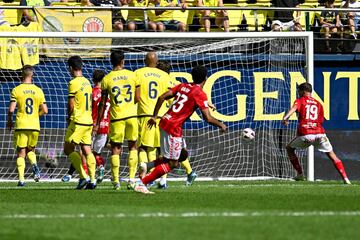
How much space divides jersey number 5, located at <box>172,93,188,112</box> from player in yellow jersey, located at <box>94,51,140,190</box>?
1620 mm

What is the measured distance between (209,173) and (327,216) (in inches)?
448

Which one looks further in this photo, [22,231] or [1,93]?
[1,93]

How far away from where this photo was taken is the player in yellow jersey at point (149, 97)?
1752 cm

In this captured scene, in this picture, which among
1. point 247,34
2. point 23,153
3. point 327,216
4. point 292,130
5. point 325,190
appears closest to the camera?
point 327,216

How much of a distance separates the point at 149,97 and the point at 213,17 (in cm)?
689

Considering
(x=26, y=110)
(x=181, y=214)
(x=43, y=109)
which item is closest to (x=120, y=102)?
(x=43, y=109)

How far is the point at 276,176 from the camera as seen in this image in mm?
22750

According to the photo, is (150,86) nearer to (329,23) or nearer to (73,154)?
(73,154)

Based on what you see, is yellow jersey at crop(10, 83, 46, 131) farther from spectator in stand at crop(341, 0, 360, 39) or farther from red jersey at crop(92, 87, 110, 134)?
spectator in stand at crop(341, 0, 360, 39)

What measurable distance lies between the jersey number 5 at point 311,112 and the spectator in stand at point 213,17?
4177mm

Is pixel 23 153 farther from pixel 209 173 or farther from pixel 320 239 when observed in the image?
pixel 320 239

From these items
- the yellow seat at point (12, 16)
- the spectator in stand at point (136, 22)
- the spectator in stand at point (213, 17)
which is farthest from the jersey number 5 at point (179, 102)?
the spectator in stand at point (213, 17)

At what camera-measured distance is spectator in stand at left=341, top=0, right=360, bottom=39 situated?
24.8 m

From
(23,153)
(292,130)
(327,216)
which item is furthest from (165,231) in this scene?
(292,130)
